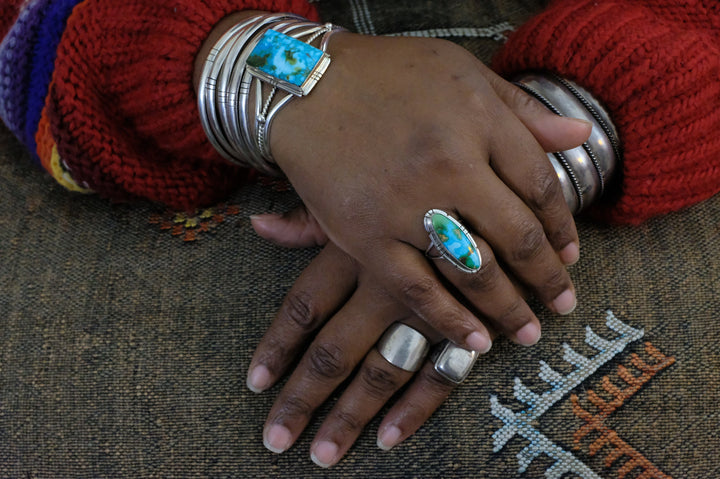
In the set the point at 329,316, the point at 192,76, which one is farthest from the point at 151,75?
the point at 329,316

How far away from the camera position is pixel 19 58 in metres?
0.85

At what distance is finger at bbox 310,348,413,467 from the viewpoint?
75cm

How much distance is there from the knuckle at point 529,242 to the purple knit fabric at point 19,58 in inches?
26.2

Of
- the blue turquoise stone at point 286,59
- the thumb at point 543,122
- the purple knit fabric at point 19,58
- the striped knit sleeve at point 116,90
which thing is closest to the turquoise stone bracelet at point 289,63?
the blue turquoise stone at point 286,59

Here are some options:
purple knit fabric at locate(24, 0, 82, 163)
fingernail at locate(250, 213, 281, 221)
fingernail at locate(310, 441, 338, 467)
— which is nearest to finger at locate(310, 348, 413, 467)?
fingernail at locate(310, 441, 338, 467)

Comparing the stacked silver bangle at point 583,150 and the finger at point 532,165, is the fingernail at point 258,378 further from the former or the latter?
the finger at point 532,165

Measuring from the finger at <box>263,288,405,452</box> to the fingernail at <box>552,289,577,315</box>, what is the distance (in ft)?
0.63

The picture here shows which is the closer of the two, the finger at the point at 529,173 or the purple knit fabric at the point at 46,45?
the finger at the point at 529,173

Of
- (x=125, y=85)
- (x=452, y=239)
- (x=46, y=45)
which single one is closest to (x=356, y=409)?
(x=452, y=239)

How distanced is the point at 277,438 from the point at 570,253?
411 millimetres

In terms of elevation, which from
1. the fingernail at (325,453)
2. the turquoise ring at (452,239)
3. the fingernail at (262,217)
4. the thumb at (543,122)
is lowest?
the fingernail at (325,453)

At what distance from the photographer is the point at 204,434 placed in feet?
2.54

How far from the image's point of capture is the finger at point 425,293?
27.7 inches

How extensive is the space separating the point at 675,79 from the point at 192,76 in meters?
0.58
